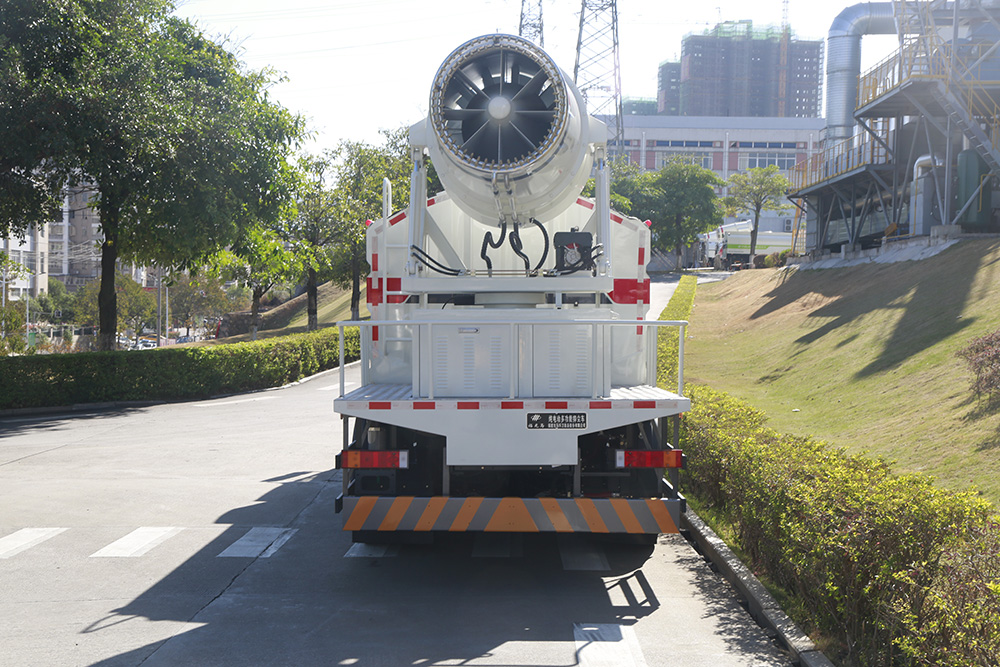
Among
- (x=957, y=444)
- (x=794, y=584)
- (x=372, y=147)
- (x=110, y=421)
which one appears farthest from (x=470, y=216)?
(x=372, y=147)

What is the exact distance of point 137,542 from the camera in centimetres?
809

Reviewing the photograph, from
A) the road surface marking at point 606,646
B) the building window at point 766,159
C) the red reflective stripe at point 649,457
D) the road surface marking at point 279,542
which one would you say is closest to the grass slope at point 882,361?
the red reflective stripe at point 649,457

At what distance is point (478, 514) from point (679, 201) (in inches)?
2455

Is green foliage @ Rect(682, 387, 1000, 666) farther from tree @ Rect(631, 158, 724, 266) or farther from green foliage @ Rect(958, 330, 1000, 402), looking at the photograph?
tree @ Rect(631, 158, 724, 266)

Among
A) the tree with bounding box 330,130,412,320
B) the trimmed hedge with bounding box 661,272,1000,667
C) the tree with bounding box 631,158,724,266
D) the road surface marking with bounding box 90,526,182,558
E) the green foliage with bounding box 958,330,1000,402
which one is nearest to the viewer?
the trimmed hedge with bounding box 661,272,1000,667

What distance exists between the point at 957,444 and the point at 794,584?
15.7 feet

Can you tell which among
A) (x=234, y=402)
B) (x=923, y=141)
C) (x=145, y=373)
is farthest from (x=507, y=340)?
(x=923, y=141)

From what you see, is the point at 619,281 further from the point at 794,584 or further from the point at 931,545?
the point at 931,545

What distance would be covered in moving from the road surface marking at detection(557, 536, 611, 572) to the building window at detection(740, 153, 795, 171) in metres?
104

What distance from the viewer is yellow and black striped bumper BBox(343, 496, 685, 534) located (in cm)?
641

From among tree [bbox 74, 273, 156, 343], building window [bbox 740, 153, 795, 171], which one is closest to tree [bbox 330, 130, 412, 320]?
tree [bbox 74, 273, 156, 343]

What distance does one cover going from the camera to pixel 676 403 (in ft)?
21.5

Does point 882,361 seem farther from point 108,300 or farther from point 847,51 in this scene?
point 847,51

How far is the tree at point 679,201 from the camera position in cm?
6544
